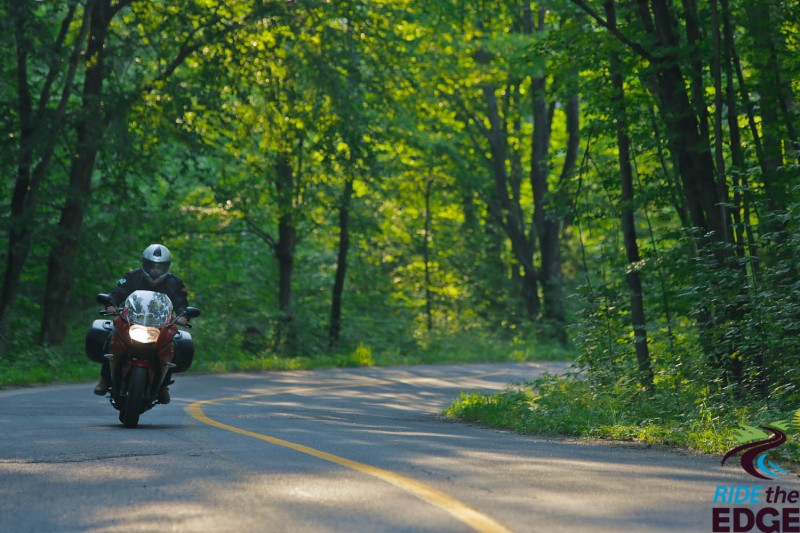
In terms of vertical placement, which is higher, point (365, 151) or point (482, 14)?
point (482, 14)

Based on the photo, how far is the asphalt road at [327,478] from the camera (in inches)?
260

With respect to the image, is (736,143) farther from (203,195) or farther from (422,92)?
(422,92)

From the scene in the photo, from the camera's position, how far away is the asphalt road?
6.60 m

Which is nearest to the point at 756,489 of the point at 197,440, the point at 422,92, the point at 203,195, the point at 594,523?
the point at 594,523

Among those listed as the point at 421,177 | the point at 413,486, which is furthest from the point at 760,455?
the point at 421,177

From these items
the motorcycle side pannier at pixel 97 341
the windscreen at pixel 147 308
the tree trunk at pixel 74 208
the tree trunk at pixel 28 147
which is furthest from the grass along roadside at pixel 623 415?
the tree trunk at pixel 74 208

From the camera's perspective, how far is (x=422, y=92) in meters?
38.8

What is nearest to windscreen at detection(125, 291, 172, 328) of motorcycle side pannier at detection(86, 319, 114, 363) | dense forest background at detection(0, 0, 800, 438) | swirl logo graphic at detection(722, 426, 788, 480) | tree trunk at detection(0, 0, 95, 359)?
motorcycle side pannier at detection(86, 319, 114, 363)

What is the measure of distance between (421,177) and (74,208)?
71.4ft

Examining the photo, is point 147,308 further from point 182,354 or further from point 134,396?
point 134,396

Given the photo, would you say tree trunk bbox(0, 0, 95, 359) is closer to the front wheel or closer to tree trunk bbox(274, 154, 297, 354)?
tree trunk bbox(274, 154, 297, 354)

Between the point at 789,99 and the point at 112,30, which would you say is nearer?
the point at 789,99

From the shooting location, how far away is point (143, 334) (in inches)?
464

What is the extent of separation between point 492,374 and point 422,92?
13.3 meters
